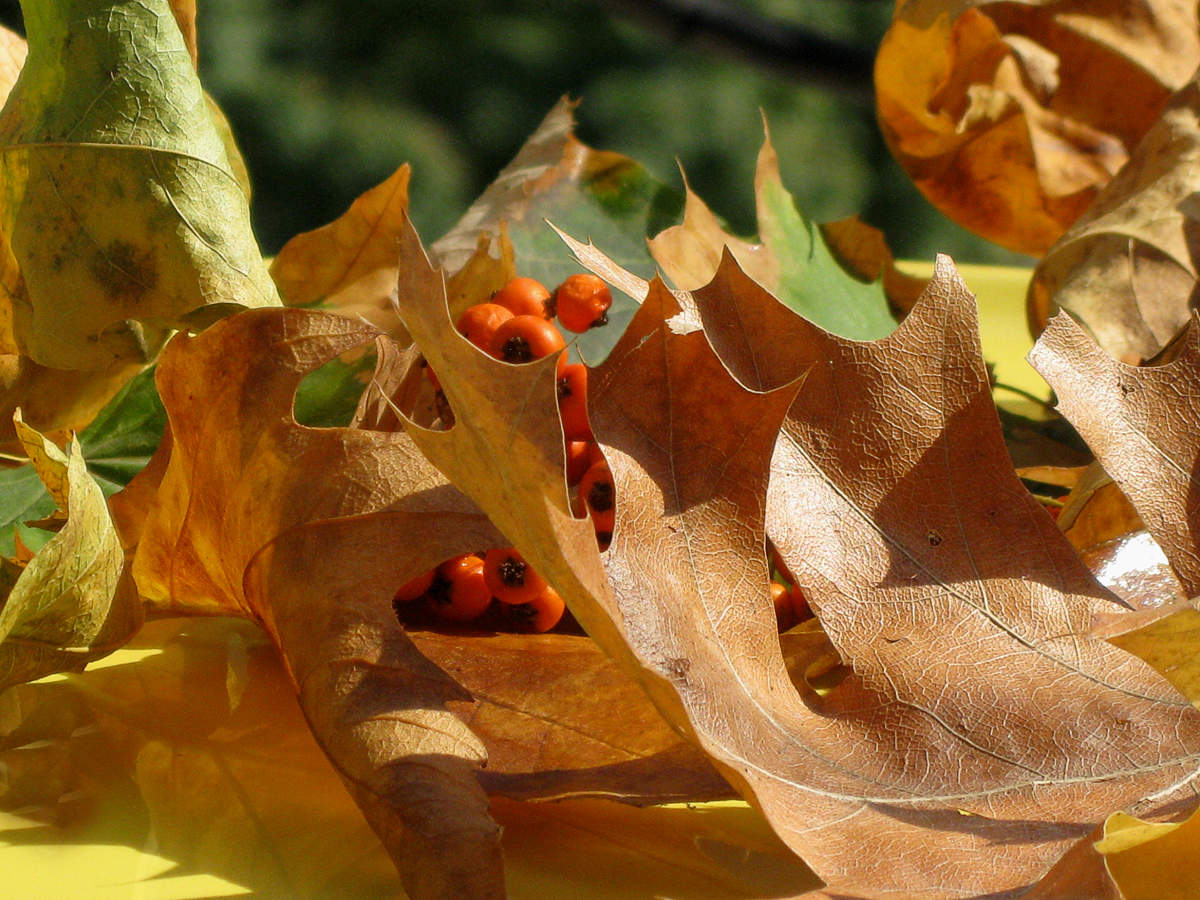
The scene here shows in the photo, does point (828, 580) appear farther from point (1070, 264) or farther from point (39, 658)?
point (1070, 264)

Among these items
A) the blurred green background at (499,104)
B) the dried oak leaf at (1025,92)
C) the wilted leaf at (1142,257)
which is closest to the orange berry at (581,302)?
the wilted leaf at (1142,257)

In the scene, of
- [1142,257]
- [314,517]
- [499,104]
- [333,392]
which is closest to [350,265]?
[333,392]

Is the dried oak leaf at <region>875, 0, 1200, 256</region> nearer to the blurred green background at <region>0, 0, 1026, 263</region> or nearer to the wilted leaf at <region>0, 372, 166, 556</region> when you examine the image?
the wilted leaf at <region>0, 372, 166, 556</region>

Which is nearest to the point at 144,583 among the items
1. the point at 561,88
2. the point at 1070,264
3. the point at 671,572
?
the point at 671,572

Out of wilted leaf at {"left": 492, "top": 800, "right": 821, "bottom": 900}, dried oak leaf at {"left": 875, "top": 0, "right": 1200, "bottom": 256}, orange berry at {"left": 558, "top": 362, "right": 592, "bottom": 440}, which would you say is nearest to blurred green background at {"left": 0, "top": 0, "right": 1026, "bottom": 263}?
dried oak leaf at {"left": 875, "top": 0, "right": 1200, "bottom": 256}

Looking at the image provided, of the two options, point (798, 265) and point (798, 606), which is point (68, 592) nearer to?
point (798, 606)
